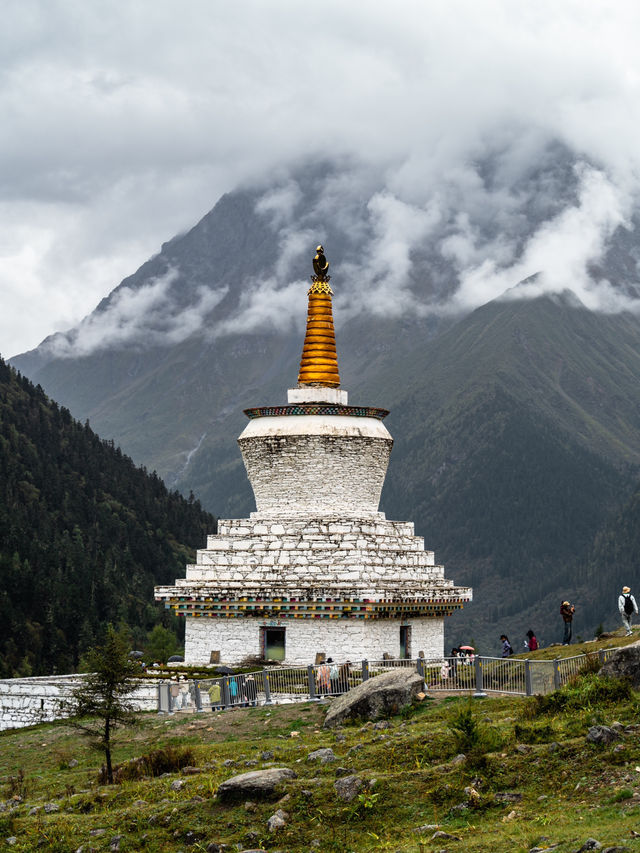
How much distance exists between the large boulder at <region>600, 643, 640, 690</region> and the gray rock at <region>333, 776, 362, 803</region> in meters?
5.86

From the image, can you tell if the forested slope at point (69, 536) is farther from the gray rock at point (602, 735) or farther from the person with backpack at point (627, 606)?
the gray rock at point (602, 735)

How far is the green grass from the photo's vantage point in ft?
55.5

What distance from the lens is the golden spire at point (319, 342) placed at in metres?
42.0

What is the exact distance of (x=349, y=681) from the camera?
30375 mm

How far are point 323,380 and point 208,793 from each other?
76.7ft

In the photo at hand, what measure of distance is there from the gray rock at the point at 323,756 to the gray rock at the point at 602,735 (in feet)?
13.8

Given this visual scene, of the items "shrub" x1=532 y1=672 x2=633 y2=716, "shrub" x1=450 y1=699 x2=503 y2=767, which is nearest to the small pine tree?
"shrub" x1=450 y1=699 x2=503 y2=767

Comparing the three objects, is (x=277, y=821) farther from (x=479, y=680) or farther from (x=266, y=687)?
(x=266, y=687)

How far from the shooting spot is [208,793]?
19.7 metres

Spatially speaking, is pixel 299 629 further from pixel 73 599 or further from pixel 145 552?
pixel 145 552

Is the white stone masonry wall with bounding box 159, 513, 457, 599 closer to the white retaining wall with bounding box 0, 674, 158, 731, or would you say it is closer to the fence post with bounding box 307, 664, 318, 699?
the white retaining wall with bounding box 0, 674, 158, 731

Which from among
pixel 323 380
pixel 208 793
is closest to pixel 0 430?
pixel 323 380

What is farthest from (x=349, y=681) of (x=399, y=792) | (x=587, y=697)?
(x=399, y=792)

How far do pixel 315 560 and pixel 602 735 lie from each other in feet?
62.3
